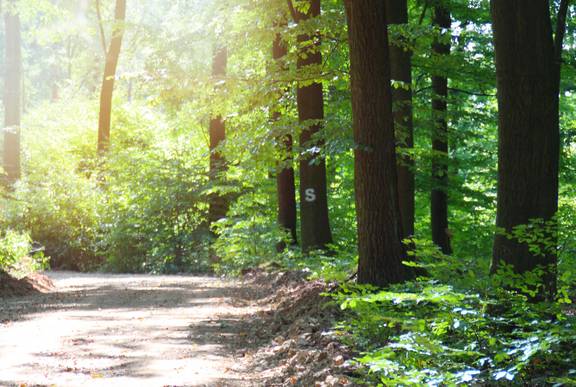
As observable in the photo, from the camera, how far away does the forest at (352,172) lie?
17.6 feet

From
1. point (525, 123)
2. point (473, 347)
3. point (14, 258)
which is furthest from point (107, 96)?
point (473, 347)

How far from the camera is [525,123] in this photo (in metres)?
7.13

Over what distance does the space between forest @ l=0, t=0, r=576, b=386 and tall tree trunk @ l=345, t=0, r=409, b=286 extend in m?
0.02

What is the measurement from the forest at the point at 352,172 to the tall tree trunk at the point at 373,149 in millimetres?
22

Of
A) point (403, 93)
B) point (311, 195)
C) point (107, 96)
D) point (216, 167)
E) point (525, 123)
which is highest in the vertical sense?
point (107, 96)

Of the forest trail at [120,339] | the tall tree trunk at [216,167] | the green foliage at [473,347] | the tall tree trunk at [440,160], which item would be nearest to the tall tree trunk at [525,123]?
the green foliage at [473,347]

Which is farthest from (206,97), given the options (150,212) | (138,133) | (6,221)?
(138,133)

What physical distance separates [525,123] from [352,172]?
43.5ft

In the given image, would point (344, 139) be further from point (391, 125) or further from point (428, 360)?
point (428, 360)

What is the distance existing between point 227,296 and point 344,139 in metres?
5.21

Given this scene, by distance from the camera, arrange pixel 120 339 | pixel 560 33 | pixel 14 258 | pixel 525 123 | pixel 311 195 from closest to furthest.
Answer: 1. pixel 525 123
2. pixel 120 339
3. pixel 560 33
4. pixel 311 195
5. pixel 14 258

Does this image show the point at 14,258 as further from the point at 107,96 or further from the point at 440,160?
the point at 107,96

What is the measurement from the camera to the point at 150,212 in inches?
897

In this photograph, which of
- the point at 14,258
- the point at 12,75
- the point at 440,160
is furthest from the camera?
the point at 12,75
